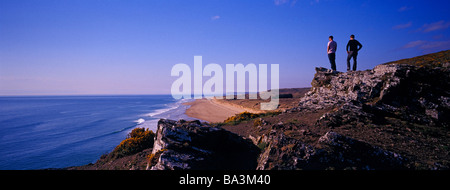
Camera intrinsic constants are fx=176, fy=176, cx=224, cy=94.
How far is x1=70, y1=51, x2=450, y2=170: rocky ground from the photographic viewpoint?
5816mm

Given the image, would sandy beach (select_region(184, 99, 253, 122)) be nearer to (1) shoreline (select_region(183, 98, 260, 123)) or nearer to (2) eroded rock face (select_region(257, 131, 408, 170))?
(1) shoreline (select_region(183, 98, 260, 123))

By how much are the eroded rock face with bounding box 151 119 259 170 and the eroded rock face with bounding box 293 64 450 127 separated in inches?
202

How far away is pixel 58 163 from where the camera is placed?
1678cm

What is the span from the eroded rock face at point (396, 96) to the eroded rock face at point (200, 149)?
202 inches

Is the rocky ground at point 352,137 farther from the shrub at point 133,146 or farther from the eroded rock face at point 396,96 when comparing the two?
the shrub at point 133,146

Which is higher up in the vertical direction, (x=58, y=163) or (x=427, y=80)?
(x=427, y=80)

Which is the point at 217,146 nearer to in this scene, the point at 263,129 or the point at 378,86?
the point at 263,129

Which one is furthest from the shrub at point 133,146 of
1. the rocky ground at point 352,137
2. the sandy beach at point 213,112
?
the sandy beach at point 213,112

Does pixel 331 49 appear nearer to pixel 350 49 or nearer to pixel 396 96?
pixel 350 49

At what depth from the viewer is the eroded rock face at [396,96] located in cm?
940
